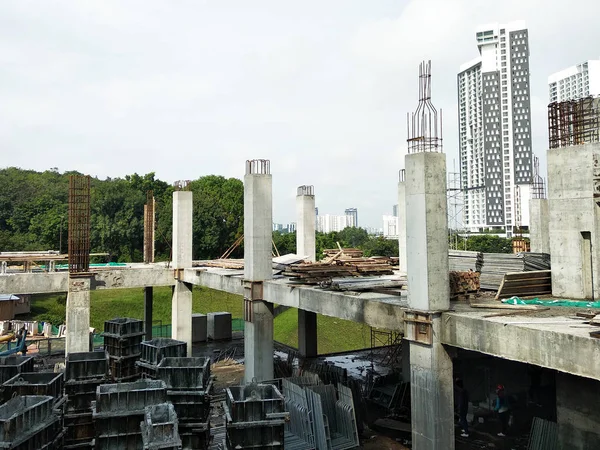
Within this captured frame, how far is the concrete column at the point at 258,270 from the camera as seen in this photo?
15.2m

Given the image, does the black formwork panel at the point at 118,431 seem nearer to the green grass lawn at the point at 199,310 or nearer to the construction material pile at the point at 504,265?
the construction material pile at the point at 504,265

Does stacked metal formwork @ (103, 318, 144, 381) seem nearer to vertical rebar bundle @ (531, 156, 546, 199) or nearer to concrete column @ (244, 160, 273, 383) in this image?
concrete column @ (244, 160, 273, 383)

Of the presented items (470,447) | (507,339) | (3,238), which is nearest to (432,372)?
(507,339)

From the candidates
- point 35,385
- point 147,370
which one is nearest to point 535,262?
point 147,370

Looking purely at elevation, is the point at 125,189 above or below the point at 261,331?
above

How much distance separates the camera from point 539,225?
18.4 m

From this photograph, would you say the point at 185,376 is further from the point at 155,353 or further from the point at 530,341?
the point at 530,341

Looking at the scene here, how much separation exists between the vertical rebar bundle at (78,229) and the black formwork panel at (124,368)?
5453mm

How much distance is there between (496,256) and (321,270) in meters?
5.18

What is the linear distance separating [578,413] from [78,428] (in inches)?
451

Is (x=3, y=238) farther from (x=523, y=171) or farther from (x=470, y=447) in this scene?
(x=523, y=171)

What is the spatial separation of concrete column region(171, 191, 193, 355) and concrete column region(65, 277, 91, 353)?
3.95 meters

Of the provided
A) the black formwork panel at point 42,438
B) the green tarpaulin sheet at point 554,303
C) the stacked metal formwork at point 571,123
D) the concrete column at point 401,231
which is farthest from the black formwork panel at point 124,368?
the stacked metal formwork at point 571,123

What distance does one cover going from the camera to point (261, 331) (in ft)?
50.1
